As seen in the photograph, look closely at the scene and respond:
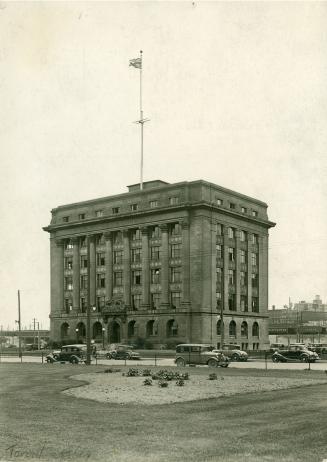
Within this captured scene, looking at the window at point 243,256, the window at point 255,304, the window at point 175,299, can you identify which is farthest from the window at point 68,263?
the window at point 255,304

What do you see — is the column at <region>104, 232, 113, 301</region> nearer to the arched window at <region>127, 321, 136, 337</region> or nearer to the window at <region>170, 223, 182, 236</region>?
the arched window at <region>127, 321, 136, 337</region>

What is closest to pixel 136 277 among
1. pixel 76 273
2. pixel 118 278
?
pixel 118 278

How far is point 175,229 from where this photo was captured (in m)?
86.4

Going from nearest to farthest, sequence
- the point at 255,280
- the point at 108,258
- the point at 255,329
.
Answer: the point at 108,258
the point at 255,329
the point at 255,280

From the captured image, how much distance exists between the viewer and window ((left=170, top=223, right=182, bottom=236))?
8556 centimetres

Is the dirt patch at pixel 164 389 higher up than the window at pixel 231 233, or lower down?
lower down

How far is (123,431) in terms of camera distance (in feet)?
44.1

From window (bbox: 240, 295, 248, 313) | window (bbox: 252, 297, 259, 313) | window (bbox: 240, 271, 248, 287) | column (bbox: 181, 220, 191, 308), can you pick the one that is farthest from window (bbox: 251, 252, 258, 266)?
column (bbox: 181, 220, 191, 308)

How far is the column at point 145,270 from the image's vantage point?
287ft

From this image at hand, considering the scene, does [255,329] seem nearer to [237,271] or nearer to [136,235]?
[237,271]

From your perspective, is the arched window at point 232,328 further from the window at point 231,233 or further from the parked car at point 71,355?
the parked car at point 71,355

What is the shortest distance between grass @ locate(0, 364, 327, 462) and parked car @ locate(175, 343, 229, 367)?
25.4 metres

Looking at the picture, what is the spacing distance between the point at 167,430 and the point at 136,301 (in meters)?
76.8

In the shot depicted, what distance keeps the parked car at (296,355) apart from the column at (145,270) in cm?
3633
